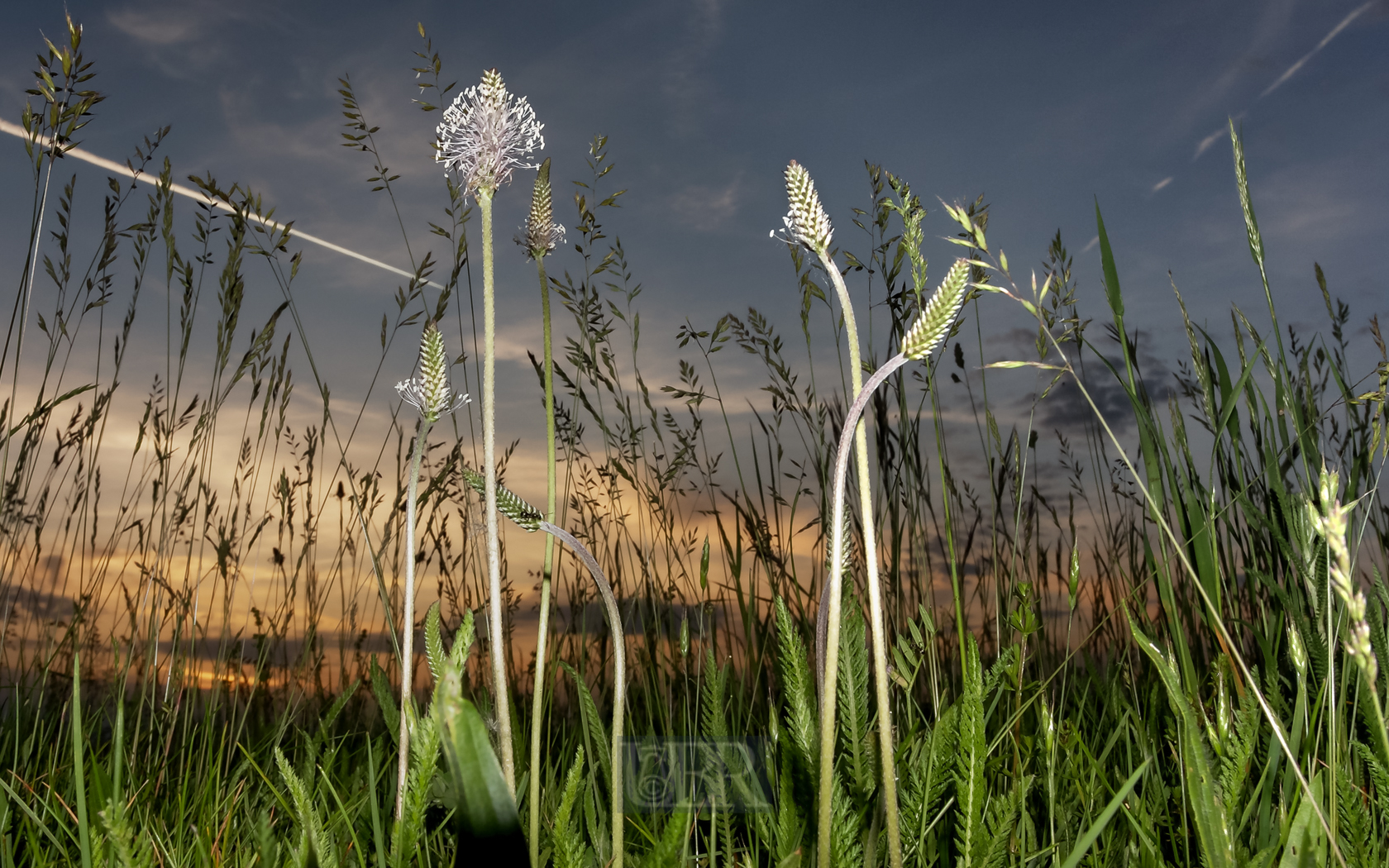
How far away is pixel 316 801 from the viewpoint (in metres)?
1.59

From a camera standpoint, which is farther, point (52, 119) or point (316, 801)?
point (52, 119)

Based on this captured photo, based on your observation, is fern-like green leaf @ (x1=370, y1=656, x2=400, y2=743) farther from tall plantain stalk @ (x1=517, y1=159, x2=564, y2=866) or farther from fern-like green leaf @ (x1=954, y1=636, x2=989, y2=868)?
fern-like green leaf @ (x1=954, y1=636, x2=989, y2=868)

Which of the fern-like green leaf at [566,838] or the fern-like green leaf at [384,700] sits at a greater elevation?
the fern-like green leaf at [384,700]

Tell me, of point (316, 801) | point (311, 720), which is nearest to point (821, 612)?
point (316, 801)

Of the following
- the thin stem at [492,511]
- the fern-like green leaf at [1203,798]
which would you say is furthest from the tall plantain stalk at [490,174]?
the fern-like green leaf at [1203,798]

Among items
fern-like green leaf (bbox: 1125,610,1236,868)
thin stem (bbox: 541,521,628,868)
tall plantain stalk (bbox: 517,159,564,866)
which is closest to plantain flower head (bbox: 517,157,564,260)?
tall plantain stalk (bbox: 517,159,564,866)

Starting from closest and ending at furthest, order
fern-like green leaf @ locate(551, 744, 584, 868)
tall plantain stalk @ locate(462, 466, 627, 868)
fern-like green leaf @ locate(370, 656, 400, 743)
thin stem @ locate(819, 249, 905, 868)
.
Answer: thin stem @ locate(819, 249, 905, 868)
fern-like green leaf @ locate(551, 744, 584, 868)
tall plantain stalk @ locate(462, 466, 627, 868)
fern-like green leaf @ locate(370, 656, 400, 743)

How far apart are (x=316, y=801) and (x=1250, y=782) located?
1597 millimetres

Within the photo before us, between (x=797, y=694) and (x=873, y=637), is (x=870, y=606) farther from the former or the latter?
(x=797, y=694)

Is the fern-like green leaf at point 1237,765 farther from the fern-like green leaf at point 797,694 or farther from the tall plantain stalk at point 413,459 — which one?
the tall plantain stalk at point 413,459

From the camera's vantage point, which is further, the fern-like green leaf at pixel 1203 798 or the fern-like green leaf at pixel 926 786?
the fern-like green leaf at pixel 926 786

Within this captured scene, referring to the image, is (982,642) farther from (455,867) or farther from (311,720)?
(311,720)

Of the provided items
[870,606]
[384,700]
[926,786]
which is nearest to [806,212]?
[870,606]

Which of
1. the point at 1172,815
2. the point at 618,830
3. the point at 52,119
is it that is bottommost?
the point at 1172,815
